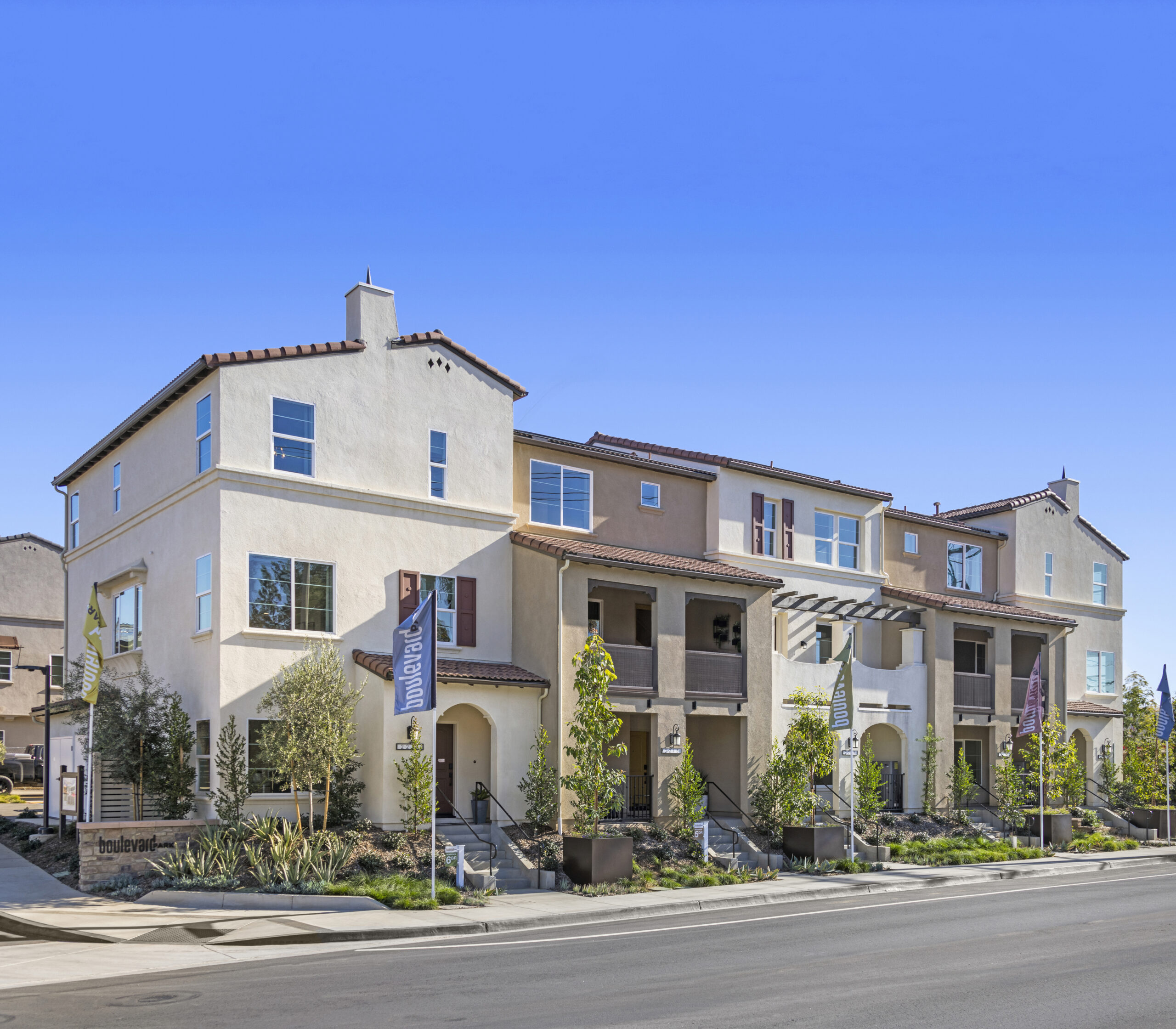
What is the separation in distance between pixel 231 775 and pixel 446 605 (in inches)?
253

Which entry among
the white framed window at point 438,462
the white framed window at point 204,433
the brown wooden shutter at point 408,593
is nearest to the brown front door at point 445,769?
the brown wooden shutter at point 408,593

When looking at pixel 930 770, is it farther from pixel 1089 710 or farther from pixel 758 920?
pixel 758 920

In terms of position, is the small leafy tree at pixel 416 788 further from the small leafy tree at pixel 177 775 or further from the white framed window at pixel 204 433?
the white framed window at pixel 204 433

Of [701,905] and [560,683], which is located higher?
[560,683]

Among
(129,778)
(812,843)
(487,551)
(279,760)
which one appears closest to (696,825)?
(812,843)

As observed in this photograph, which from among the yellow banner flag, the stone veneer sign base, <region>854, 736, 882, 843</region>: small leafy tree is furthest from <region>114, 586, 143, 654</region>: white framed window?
<region>854, 736, 882, 843</region>: small leafy tree

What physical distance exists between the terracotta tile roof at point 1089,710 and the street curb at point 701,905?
9.20 m

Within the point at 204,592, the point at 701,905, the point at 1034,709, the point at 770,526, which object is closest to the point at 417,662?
the point at 204,592

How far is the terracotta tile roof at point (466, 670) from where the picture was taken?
24.9 m

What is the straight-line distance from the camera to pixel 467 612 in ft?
91.0

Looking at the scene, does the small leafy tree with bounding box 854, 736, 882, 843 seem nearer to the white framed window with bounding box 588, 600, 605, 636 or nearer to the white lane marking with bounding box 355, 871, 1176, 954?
the white lane marking with bounding box 355, 871, 1176, 954

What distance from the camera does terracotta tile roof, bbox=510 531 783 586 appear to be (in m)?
27.5

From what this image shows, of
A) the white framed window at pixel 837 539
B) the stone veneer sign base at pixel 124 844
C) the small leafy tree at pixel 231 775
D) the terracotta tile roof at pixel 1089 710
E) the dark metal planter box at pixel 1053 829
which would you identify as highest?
the white framed window at pixel 837 539

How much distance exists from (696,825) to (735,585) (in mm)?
6457
